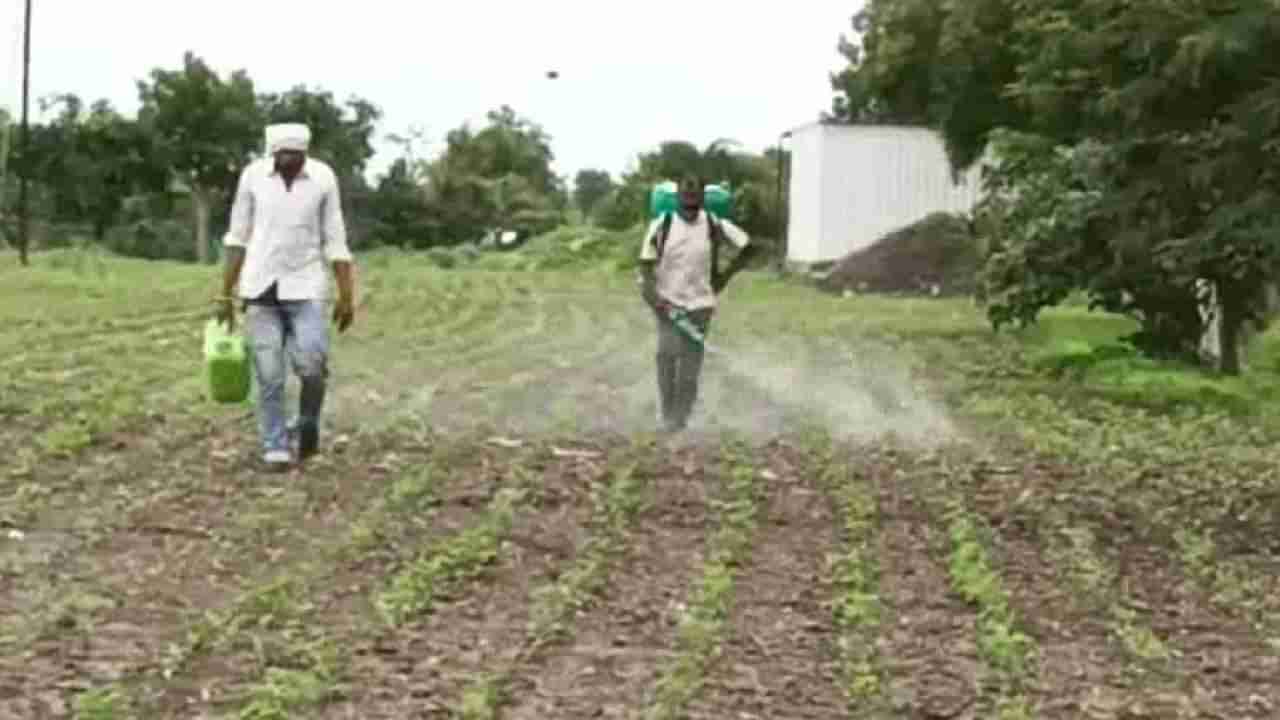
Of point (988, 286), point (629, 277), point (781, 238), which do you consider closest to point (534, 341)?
point (988, 286)

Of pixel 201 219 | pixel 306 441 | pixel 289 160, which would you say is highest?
pixel 289 160

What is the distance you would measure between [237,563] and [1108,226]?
5872 millimetres

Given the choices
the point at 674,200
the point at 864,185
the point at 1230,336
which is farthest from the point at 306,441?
the point at 864,185

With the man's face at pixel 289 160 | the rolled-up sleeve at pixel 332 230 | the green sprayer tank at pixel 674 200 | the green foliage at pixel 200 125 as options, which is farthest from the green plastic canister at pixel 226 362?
the green foliage at pixel 200 125

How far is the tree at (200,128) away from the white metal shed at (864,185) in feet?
52.5

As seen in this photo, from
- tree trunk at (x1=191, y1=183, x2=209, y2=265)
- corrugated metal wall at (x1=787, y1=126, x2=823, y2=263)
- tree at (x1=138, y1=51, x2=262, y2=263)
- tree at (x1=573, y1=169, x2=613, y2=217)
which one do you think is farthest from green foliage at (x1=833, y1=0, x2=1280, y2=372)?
tree at (x1=573, y1=169, x2=613, y2=217)

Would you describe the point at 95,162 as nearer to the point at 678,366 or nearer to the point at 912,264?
the point at 912,264

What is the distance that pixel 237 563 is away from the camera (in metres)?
11.0

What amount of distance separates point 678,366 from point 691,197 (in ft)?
3.33

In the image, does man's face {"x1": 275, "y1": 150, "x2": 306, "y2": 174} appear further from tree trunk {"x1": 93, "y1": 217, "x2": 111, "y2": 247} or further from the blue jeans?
tree trunk {"x1": 93, "y1": 217, "x2": 111, "y2": 247}

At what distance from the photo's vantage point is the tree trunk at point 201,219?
70875 mm

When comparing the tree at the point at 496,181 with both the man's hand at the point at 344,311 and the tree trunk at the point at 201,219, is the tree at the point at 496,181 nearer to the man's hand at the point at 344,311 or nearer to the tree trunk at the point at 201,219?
the tree trunk at the point at 201,219

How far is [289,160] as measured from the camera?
1449 cm

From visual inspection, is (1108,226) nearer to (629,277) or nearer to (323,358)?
(323,358)
